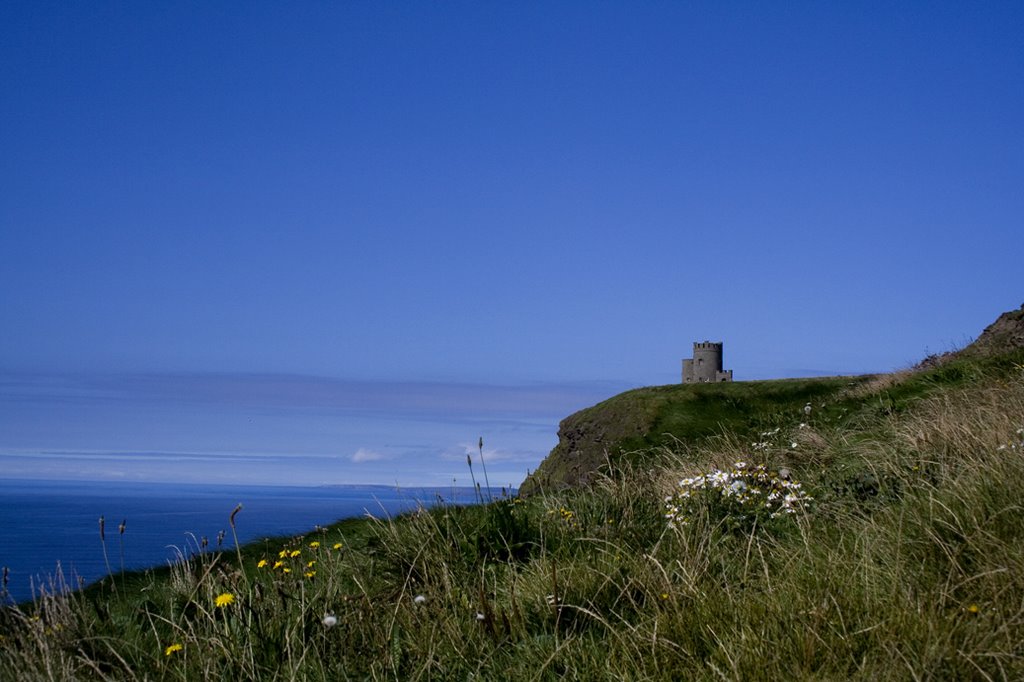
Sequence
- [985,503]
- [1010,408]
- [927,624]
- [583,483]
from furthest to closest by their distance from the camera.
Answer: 1. [583,483]
2. [1010,408]
3. [985,503]
4. [927,624]

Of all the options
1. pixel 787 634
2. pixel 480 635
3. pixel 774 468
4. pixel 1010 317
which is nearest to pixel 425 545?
pixel 480 635

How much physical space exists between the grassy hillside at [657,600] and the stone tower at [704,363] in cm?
5327

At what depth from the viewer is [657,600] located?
549 cm

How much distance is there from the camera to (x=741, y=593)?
17.6ft

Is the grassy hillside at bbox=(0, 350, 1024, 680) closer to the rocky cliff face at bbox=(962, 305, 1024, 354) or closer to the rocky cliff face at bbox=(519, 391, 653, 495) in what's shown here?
the rocky cliff face at bbox=(962, 305, 1024, 354)

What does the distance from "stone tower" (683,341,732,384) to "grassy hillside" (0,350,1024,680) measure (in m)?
53.3

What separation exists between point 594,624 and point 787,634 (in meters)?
1.40

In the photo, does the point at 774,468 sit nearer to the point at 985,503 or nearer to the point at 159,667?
the point at 985,503

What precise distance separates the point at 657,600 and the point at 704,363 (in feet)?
190

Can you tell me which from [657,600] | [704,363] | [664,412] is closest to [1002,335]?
[664,412]

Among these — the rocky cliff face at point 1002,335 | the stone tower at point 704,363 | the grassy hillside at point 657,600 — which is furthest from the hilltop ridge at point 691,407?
the stone tower at point 704,363

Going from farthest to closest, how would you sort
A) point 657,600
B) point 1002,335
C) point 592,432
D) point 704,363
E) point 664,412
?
point 704,363 → point 592,432 → point 664,412 → point 1002,335 → point 657,600

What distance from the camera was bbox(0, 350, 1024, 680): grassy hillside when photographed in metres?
4.32

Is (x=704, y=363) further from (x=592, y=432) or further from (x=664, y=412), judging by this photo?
(x=664, y=412)
